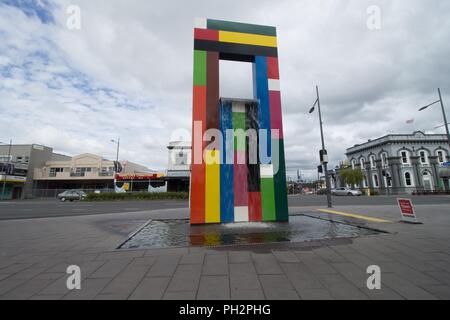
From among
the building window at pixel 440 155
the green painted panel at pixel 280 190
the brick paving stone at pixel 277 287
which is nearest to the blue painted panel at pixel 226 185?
the green painted panel at pixel 280 190

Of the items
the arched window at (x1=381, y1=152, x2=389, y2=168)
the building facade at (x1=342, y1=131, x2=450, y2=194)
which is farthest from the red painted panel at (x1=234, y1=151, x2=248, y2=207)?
the arched window at (x1=381, y1=152, x2=389, y2=168)

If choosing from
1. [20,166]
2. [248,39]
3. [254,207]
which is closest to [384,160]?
[248,39]

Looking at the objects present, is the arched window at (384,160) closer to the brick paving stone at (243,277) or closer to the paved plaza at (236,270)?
the paved plaza at (236,270)

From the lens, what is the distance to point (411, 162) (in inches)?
1690

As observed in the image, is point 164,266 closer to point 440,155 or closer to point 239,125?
point 239,125

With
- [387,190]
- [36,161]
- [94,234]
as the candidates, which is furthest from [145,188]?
[387,190]

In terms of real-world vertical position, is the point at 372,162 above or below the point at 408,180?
above

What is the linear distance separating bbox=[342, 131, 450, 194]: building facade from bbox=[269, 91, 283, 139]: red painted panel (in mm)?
42569

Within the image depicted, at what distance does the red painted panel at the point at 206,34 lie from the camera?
9375mm

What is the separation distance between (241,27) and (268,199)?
25.3 feet

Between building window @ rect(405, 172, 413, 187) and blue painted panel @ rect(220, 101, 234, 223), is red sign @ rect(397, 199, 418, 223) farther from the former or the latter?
building window @ rect(405, 172, 413, 187)

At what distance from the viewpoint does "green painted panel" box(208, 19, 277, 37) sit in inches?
377
